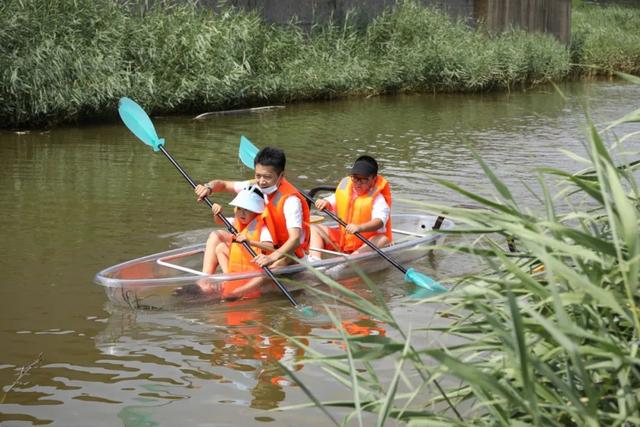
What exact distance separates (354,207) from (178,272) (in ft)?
4.81

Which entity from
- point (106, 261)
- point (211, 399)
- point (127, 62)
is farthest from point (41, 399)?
point (127, 62)

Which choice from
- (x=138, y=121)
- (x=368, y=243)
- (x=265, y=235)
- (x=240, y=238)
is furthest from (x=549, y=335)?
(x=138, y=121)

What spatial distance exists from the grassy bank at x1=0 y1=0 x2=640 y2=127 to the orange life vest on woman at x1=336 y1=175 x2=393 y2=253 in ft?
21.0

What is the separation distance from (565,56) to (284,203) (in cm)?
1625

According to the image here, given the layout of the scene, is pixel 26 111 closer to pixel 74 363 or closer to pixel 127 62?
pixel 127 62

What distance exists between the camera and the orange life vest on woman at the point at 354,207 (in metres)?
7.77

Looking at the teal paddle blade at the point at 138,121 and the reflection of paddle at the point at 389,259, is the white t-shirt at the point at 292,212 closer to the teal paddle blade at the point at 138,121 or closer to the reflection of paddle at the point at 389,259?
the reflection of paddle at the point at 389,259

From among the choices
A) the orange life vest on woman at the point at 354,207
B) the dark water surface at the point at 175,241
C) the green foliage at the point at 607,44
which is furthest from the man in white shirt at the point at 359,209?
the green foliage at the point at 607,44

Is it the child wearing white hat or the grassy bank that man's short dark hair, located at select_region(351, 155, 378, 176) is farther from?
the grassy bank

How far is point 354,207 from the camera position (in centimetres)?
784

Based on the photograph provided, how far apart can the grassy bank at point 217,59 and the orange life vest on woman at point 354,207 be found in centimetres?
639

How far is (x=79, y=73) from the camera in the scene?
13672mm

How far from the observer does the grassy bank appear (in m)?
13.5

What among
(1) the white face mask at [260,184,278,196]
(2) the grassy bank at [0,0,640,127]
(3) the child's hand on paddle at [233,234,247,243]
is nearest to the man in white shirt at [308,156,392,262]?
(1) the white face mask at [260,184,278,196]
